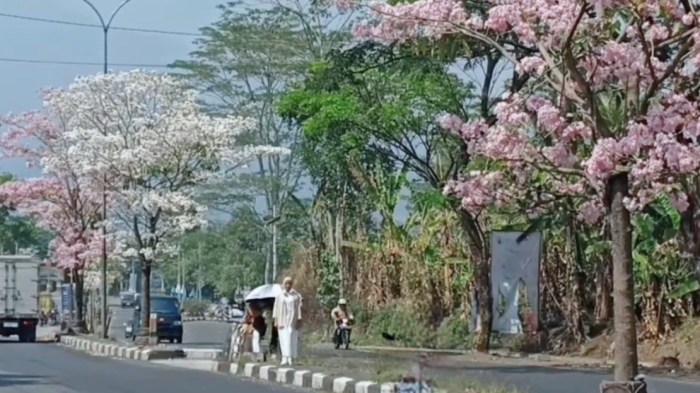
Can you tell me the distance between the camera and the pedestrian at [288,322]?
24.4m

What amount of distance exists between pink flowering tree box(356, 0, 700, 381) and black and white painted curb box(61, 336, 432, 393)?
4683mm

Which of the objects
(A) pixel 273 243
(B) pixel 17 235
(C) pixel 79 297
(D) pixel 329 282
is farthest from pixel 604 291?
(B) pixel 17 235

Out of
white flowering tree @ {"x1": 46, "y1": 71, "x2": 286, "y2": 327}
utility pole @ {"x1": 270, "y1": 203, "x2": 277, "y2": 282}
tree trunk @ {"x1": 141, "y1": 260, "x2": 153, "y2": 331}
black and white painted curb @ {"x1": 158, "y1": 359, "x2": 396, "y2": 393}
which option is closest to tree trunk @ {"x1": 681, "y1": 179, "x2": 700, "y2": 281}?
black and white painted curb @ {"x1": 158, "y1": 359, "x2": 396, "y2": 393}

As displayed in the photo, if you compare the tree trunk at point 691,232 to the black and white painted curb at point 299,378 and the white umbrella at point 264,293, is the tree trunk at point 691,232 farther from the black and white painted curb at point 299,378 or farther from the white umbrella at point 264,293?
the white umbrella at point 264,293

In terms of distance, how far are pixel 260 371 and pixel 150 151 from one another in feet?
46.4

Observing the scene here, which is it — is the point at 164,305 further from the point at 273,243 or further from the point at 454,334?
the point at 454,334

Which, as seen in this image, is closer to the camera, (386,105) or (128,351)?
(386,105)

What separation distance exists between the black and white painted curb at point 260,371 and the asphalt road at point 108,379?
50 centimetres

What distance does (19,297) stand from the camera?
48.5m

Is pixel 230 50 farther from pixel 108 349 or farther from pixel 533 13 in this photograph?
pixel 533 13

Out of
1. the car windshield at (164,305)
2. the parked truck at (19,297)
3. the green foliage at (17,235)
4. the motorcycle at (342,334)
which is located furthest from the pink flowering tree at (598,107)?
the green foliage at (17,235)

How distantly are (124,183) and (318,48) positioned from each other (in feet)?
43.5

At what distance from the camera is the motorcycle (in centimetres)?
3712

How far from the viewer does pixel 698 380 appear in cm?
2394
